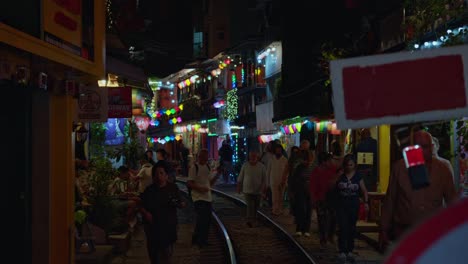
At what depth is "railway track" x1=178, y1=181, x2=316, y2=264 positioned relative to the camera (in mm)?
14391

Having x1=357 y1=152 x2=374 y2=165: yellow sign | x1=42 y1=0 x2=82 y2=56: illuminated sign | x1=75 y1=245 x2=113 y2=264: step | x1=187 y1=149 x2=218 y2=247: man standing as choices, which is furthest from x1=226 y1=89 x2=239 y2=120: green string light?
x1=42 y1=0 x2=82 y2=56: illuminated sign

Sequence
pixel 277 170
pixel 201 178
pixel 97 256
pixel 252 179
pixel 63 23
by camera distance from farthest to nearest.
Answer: pixel 277 170
pixel 252 179
pixel 201 178
pixel 97 256
pixel 63 23

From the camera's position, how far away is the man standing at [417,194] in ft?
20.7

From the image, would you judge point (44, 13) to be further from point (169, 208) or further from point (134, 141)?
point (134, 141)

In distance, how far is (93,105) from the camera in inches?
545

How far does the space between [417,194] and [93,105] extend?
874cm

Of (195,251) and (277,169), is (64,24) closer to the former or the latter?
(195,251)

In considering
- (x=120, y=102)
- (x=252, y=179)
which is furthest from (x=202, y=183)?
(x=120, y=102)

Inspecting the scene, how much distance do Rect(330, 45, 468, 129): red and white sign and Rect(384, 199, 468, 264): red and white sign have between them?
1270 mm

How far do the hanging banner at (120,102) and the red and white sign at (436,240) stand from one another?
1499 centimetres

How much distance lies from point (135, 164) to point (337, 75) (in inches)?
771

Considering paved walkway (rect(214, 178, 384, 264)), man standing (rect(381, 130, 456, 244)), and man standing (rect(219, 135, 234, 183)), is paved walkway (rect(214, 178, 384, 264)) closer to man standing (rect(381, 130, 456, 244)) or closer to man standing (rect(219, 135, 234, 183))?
man standing (rect(381, 130, 456, 244))

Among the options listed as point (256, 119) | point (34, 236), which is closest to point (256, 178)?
point (34, 236)

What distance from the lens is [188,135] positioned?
67.5 meters
